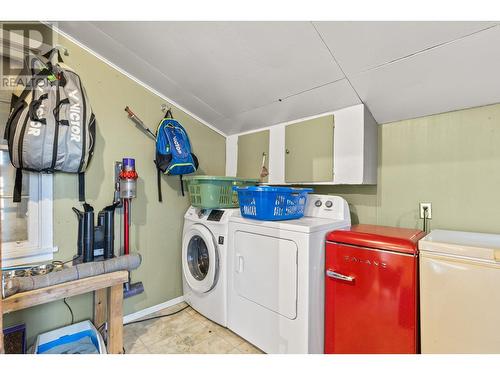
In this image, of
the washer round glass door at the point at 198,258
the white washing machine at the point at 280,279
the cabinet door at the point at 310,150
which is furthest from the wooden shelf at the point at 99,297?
the cabinet door at the point at 310,150

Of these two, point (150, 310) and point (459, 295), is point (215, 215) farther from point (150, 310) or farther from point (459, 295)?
point (459, 295)

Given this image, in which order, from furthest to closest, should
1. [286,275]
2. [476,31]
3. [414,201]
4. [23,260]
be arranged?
[414,201] → [23,260] → [286,275] → [476,31]

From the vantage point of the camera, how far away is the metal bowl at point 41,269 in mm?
1494

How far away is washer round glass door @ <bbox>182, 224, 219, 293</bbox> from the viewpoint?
6.69 ft

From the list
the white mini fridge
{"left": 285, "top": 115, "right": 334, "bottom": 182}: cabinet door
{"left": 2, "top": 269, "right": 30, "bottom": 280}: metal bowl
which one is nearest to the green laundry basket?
{"left": 285, "top": 115, "right": 334, "bottom": 182}: cabinet door

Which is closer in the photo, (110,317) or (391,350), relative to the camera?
(391,350)

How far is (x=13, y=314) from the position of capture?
63.4 inches

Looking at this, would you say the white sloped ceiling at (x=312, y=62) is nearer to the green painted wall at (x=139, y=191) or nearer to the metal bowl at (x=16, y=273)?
the green painted wall at (x=139, y=191)

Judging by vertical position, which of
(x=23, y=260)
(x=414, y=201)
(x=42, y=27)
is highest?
(x=42, y=27)

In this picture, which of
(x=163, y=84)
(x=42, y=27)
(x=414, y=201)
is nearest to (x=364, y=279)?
(x=414, y=201)

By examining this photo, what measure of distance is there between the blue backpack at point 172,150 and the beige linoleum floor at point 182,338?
4.29 feet

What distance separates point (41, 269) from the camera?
5.10 feet
